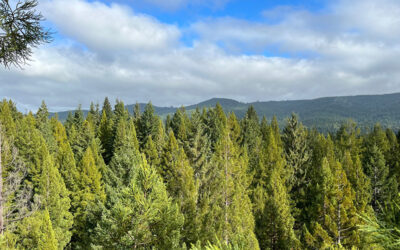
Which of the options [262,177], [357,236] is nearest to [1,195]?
[357,236]

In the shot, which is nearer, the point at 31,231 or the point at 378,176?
the point at 31,231

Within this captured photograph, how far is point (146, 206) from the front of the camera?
495 inches

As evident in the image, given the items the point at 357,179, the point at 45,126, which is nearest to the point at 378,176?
the point at 357,179

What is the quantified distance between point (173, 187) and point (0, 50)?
21344mm

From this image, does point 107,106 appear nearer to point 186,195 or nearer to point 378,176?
point 186,195

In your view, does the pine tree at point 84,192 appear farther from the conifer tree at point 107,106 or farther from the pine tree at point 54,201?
the conifer tree at point 107,106

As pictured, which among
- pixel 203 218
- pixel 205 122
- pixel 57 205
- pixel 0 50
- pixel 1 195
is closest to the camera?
pixel 0 50

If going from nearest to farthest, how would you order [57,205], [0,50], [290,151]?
[0,50]
[57,205]
[290,151]

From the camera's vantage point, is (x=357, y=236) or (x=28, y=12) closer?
(x=28, y=12)

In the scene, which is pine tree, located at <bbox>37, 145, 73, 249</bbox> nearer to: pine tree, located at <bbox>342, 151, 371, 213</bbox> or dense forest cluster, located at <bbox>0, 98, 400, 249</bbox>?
dense forest cluster, located at <bbox>0, 98, 400, 249</bbox>

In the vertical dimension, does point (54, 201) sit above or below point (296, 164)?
below

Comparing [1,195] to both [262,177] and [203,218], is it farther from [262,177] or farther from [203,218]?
[262,177]

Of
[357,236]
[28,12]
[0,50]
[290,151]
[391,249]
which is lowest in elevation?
[357,236]

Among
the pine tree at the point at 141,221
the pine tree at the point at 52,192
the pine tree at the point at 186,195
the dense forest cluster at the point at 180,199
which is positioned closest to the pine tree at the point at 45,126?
the dense forest cluster at the point at 180,199
